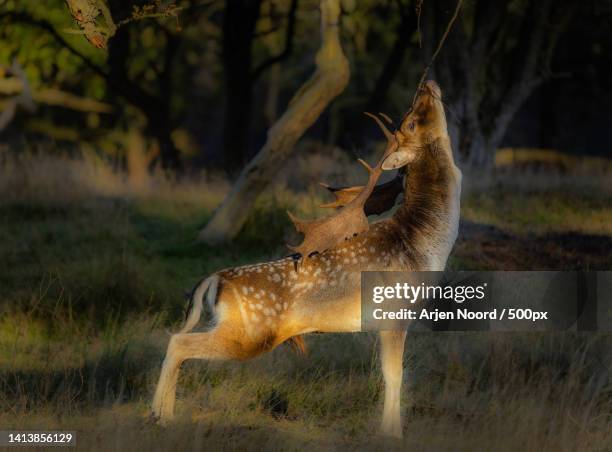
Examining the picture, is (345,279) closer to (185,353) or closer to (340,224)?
(340,224)

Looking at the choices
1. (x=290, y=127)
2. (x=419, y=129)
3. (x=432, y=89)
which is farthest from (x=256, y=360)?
(x=290, y=127)

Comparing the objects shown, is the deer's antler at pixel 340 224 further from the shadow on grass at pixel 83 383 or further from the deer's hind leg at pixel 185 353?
the shadow on grass at pixel 83 383

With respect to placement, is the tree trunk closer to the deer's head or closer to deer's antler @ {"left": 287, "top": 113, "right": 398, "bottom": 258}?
the deer's head

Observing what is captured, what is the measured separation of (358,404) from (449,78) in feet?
37.2

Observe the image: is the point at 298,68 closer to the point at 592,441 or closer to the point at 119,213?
the point at 119,213

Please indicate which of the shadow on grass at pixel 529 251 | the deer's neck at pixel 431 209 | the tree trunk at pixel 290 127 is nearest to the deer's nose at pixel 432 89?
the deer's neck at pixel 431 209

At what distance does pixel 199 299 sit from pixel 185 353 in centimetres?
41

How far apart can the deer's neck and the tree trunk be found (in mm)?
5407

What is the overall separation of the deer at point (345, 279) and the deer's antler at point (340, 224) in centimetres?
3

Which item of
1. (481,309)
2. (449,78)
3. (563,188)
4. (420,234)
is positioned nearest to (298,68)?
(449,78)

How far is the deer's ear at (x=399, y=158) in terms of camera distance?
274 inches

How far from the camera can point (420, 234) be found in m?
6.96

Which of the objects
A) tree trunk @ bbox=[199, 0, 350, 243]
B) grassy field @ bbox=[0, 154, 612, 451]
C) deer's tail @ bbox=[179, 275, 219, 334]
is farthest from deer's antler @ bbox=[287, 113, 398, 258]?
tree trunk @ bbox=[199, 0, 350, 243]

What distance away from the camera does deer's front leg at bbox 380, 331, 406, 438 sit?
6664 millimetres
